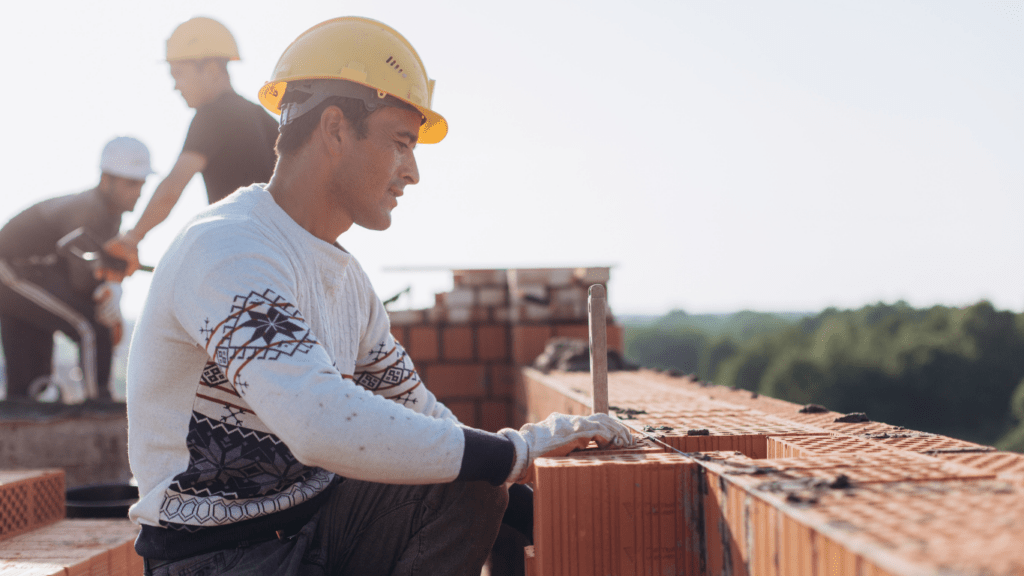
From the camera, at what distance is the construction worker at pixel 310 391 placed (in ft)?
5.21

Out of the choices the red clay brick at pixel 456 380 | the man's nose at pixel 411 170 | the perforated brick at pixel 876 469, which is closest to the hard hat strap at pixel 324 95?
the man's nose at pixel 411 170

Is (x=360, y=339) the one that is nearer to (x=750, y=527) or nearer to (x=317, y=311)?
(x=317, y=311)

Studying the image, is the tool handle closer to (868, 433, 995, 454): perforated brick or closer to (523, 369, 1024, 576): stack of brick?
(523, 369, 1024, 576): stack of brick

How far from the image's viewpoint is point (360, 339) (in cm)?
225

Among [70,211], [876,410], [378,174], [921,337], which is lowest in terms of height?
[876,410]

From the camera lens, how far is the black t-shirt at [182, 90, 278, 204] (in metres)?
3.92

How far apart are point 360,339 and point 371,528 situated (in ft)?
1.79

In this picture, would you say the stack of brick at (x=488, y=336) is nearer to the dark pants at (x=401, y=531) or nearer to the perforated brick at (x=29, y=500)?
the perforated brick at (x=29, y=500)

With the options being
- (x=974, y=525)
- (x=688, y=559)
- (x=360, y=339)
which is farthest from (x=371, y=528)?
(x=974, y=525)

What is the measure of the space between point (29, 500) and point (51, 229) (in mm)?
4667

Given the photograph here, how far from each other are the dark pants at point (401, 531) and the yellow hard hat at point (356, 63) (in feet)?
3.54

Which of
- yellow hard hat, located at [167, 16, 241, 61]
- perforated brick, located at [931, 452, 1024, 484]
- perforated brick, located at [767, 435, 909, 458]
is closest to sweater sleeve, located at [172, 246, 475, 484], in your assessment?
perforated brick, located at [767, 435, 909, 458]

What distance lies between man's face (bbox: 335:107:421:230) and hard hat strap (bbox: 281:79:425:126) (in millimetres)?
32

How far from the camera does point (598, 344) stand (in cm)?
217
